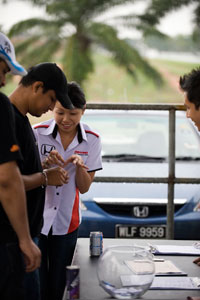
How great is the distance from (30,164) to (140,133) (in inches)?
138

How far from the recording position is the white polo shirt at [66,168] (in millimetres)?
3379

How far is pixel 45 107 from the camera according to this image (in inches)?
101

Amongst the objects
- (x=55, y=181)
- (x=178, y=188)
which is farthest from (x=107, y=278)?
(x=178, y=188)

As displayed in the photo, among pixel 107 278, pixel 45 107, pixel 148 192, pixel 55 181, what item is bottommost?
pixel 148 192

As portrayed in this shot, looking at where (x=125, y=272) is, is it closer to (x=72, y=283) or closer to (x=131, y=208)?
(x=72, y=283)

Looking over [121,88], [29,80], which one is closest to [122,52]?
[29,80]

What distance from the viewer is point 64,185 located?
345cm

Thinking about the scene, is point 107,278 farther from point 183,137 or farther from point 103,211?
point 183,137

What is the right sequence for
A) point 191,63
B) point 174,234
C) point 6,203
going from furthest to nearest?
point 191,63, point 174,234, point 6,203

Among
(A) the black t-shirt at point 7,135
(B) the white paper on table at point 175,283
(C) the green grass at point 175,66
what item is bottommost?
(C) the green grass at point 175,66

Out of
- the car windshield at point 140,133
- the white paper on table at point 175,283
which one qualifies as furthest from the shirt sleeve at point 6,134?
the car windshield at point 140,133

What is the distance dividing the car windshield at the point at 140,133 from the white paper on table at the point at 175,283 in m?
3.15

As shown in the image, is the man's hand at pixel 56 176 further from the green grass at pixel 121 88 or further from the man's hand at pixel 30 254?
the green grass at pixel 121 88

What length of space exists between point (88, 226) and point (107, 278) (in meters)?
2.53
